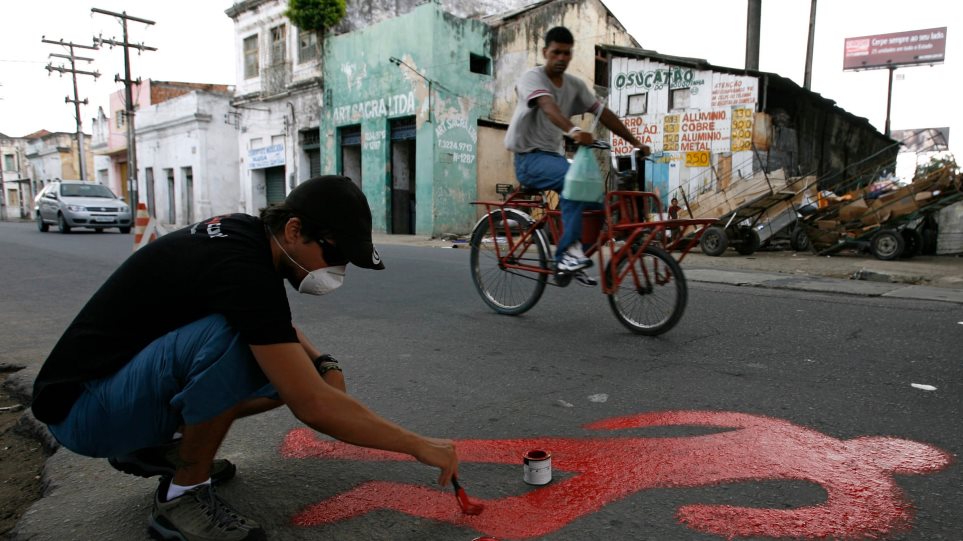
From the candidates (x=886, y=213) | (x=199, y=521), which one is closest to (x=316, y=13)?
(x=886, y=213)

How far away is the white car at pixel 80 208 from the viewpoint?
55.7 feet

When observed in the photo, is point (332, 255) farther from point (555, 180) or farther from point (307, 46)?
point (307, 46)

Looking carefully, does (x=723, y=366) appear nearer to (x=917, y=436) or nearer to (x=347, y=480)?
(x=917, y=436)

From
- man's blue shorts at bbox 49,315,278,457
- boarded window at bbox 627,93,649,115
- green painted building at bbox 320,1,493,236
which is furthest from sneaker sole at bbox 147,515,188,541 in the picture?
boarded window at bbox 627,93,649,115

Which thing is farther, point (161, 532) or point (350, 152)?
point (350, 152)

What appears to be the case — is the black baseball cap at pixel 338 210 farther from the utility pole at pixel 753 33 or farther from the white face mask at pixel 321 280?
the utility pole at pixel 753 33

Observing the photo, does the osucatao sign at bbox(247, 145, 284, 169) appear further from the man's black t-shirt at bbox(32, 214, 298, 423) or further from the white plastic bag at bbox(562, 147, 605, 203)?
the man's black t-shirt at bbox(32, 214, 298, 423)

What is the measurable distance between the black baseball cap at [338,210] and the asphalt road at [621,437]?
0.83 metres

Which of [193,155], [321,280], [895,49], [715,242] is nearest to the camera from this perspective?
[321,280]

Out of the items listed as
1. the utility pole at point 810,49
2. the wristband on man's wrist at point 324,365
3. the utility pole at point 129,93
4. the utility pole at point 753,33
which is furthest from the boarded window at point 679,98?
the utility pole at point 129,93

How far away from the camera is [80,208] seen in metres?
17.0

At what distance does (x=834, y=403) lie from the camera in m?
2.74

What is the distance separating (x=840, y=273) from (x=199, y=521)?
850 centimetres

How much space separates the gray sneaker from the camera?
1731 mm
